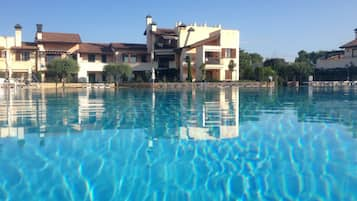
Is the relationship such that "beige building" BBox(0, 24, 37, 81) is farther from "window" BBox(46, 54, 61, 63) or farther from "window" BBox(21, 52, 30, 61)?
"window" BBox(46, 54, 61, 63)

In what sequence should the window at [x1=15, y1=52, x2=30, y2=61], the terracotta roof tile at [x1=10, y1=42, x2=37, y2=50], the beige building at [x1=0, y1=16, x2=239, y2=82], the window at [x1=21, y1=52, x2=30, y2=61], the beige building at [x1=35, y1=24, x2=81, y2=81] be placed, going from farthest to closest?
the beige building at [x1=35, y1=24, x2=81, y2=81] < the window at [x1=21, y1=52, x2=30, y2=61] < the window at [x1=15, y1=52, x2=30, y2=61] < the terracotta roof tile at [x1=10, y1=42, x2=37, y2=50] < the beige building at [x1=0, y1=16, x2=239, y2=82]

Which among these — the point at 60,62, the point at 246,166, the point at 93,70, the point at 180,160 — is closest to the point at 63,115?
Answer: the point at 180,160

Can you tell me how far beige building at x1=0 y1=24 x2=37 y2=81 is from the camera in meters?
36.3

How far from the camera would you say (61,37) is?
39.6 metres

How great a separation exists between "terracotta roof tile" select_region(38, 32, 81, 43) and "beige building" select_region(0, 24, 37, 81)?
65.6 inches

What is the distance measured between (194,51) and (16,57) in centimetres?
1869

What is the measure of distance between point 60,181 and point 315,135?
5043mm

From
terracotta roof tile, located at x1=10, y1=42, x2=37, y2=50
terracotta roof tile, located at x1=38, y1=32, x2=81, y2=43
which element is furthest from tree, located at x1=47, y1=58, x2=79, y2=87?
terracotta roof tile, located at x1=38, y1=32, x2=81, y2=43

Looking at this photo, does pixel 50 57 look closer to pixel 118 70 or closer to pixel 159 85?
pixel 118 70

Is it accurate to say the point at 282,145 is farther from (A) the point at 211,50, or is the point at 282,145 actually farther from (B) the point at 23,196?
(A) the point at 211,50

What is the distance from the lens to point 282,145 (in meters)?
6.14

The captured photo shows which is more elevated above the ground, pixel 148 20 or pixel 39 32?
pixel 148 20

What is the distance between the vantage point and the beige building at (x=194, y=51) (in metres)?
35.8

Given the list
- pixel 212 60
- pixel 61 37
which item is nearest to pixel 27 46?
pixel 61 37
